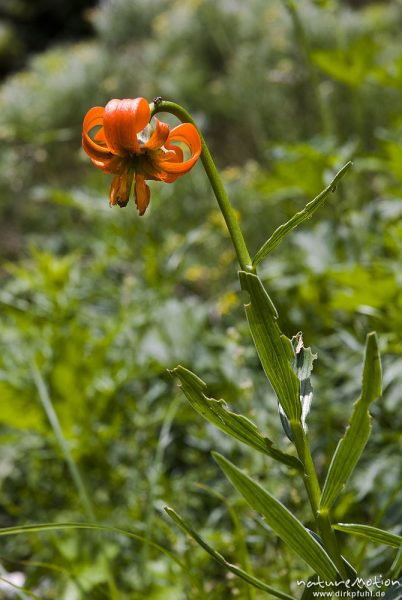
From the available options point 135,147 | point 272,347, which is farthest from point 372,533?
point 135,147

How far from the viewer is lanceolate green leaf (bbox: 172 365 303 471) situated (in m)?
0.50

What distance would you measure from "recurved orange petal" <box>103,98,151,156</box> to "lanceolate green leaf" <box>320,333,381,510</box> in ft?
0.75

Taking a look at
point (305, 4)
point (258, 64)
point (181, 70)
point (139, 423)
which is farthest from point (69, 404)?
point (305, 4)

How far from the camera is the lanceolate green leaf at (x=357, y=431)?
0.46 metres

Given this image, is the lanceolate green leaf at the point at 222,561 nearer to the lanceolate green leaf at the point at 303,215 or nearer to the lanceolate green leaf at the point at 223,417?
the lanceolate green leaf at the point at 223,417

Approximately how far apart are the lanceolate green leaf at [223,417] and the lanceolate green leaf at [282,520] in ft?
0.15

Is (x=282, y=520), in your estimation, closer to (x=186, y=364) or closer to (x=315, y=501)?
(x=315, y=501)

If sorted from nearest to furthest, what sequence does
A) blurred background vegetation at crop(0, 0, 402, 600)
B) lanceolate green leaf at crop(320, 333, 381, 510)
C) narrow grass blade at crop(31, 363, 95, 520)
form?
lanceolate green leaf at crop(320, 333, 381, 510) < narrow grass blade at crop(31, 363, 95, 520) < blurred background vegetation at crop(0, 0, 402, 600)

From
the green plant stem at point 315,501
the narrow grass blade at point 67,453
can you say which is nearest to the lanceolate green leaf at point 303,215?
the green plant stem at point 315,501

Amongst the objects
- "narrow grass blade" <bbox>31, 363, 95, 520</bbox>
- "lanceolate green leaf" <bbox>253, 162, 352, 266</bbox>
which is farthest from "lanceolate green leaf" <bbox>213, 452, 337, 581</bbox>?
"narrow grass blade" <bbox>31, 363, 95, 520</bbox>

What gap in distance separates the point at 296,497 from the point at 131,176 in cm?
43

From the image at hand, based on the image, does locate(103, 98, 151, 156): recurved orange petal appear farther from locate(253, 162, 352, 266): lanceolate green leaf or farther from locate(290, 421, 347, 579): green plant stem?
locate(290, 421, 347, 579): green plant stem

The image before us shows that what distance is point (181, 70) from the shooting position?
3.62m

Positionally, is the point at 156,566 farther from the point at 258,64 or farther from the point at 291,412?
the point at 258,64
